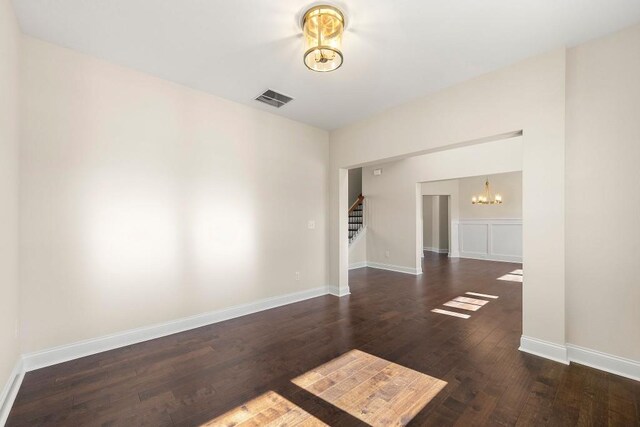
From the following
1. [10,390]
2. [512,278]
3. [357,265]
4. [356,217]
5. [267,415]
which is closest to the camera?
[267,415]

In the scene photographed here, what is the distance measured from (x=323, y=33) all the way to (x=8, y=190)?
9.03ft

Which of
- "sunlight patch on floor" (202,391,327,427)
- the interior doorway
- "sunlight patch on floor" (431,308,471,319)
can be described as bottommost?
"sunlight patch on floor" (431,308,471,319)

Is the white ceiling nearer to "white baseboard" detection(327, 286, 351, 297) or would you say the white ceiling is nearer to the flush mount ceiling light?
the flush mount ceiling light

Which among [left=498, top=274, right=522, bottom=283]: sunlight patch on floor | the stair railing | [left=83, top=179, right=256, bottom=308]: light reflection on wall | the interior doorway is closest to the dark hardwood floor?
[left=83, top=179, right=256, bottom=308]: light reflection on wall

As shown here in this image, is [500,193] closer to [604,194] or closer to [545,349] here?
[604,194]

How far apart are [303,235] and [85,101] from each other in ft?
10.7

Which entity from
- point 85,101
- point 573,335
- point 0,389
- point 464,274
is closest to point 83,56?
point 85,101

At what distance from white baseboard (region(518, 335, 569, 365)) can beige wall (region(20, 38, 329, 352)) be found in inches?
124

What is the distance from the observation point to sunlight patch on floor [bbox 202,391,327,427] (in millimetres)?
1815

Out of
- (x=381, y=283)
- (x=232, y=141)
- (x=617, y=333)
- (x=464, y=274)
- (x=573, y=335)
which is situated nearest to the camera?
(x=617, y=333)

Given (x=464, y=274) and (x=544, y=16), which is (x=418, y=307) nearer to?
(x=464, y=274)

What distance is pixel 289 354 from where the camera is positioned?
279 centimetres

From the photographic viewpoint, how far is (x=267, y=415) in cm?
189

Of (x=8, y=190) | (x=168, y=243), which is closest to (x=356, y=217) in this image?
(x=168, y=243)
